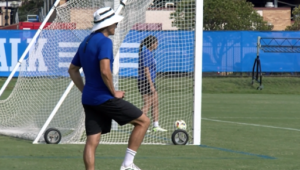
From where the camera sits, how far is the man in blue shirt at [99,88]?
7.58m

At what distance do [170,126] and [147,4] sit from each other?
8.09 ft

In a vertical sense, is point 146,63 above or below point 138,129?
above

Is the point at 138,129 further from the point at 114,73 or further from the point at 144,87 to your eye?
the point at 114,73

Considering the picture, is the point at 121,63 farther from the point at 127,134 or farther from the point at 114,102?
the point at 114,102

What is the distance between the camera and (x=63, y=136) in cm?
1218

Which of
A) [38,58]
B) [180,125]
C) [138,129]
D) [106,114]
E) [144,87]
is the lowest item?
[180,125]

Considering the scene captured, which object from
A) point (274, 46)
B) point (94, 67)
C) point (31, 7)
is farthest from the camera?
point (31, 7)

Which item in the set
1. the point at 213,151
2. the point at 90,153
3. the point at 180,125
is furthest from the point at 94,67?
the point at 180,125

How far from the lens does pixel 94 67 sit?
7.66 metres

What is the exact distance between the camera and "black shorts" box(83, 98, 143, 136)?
777 cm

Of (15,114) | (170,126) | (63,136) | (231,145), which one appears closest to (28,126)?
(15,114)

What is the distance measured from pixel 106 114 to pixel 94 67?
0.57 meters

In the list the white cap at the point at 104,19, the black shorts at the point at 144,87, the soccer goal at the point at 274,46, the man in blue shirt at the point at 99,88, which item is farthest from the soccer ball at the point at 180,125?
the soccer goal at the point at 274,46

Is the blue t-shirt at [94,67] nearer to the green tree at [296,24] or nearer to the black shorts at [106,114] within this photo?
the black shorts at [106,114]
